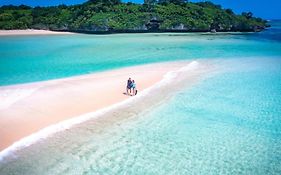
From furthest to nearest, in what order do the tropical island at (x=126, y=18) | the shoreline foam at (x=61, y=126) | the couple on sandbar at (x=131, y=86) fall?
the tropical island at (x=126, y=18) < the couple on sandbar at (x=131, y=86) < the shoreline foam at (x=61, y=126)

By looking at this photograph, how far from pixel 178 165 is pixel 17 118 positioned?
6.61 m

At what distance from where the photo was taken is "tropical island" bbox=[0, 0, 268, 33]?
77.6m

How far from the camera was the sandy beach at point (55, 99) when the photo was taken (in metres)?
11.5

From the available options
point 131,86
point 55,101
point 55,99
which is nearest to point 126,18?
point 131,86

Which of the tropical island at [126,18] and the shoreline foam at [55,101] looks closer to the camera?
the shoreline foam at [55,101]

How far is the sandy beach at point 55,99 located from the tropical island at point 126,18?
189 ft

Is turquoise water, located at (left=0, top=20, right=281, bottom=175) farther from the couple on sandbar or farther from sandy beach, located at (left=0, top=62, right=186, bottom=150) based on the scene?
the couple on sandbar

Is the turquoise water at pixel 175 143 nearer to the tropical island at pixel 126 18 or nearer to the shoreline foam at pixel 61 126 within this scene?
the shoreline foam at pixel 61 126

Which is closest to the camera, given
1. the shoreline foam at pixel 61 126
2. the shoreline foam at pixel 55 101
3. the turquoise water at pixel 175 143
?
the turquoise water at pixel 175 143

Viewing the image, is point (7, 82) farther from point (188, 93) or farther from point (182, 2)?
point (182, 2)

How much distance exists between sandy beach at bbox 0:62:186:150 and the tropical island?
5773cm

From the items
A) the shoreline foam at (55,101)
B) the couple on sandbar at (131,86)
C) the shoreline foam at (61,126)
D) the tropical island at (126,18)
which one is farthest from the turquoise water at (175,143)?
the tropical island at (126,18)

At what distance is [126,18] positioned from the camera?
258 ft

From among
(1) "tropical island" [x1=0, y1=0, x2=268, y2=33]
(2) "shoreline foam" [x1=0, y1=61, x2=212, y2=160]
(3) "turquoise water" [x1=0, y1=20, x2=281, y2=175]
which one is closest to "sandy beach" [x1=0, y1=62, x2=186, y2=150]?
(2) "shoreline foam" [x1=0, y1=61, x2=212, y2=160]
